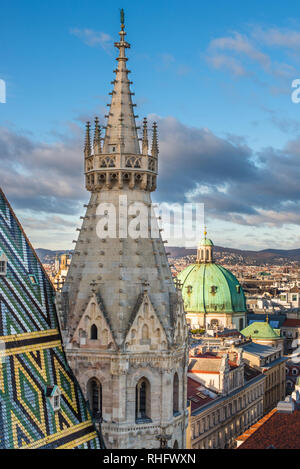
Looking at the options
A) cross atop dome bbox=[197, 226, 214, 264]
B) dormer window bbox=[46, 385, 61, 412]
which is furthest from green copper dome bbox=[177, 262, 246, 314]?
dormer window bbox=[46, 385, 61, 412]

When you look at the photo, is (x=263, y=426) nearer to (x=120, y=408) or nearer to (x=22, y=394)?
(x=120, y=408)

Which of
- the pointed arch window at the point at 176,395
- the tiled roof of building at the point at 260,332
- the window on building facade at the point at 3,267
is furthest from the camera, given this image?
the tiled roof of building at the point at 260,332

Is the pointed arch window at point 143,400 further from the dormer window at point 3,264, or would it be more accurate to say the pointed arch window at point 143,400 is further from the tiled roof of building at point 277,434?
the tiled roof of building at point 277,434

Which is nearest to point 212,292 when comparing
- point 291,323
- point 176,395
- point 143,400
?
point 291,323

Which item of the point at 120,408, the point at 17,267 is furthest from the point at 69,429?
the point at 17,267

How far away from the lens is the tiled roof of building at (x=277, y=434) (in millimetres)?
46656

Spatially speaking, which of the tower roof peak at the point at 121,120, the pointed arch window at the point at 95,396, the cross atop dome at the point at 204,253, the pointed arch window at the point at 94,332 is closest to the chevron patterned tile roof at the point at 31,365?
the pointed arch window at the point at 95,396

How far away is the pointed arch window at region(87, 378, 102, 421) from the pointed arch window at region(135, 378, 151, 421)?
1.76m

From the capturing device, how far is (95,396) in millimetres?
32719

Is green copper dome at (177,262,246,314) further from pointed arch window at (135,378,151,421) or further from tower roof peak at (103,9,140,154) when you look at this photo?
pointed arch window at (135,378,151,421)

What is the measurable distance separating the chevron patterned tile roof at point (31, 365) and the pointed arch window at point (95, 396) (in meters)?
0.41

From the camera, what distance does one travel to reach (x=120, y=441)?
31.5 meters

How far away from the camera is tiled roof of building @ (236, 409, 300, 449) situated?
46656 millimetres

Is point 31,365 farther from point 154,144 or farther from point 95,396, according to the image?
point 154,144
